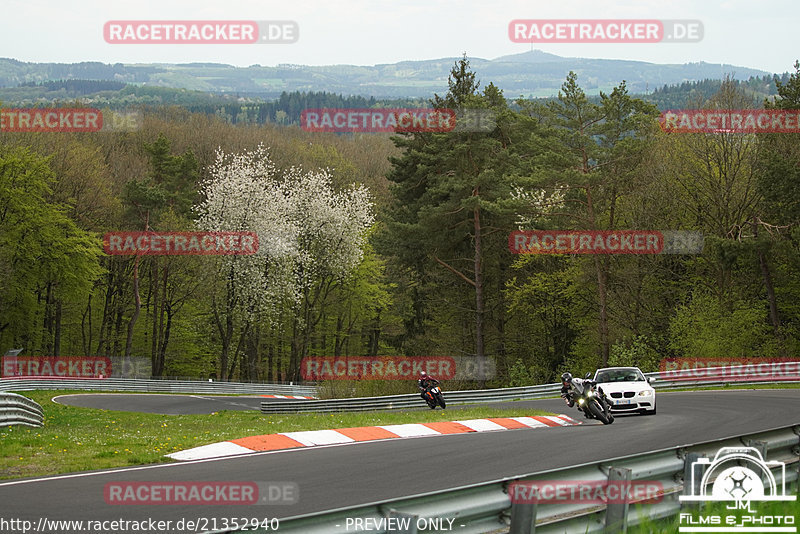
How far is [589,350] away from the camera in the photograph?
4916 centimetres

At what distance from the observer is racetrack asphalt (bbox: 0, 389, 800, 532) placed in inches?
340

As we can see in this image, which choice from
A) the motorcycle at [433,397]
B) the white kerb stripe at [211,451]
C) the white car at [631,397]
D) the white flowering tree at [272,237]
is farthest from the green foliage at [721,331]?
the white kerb stripe at [211,451]

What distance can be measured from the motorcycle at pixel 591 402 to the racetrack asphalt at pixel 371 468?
1.52 ft

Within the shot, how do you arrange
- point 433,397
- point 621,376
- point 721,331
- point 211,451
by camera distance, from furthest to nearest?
1. point 721,331
2. point 433,397
3. point 621,376
4. point 211,451

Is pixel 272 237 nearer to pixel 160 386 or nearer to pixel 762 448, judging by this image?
pixel 160 386

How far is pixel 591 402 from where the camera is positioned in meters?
19.0

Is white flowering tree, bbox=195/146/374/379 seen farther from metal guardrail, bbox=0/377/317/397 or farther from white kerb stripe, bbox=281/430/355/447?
white kerb stripe, bbox=281/430/355/447

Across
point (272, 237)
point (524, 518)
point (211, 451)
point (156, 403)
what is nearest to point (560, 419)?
point (211, 451)

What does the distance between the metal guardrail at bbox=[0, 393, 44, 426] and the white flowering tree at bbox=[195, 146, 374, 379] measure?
31624mm

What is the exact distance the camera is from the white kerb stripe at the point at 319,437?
15087 millimetres

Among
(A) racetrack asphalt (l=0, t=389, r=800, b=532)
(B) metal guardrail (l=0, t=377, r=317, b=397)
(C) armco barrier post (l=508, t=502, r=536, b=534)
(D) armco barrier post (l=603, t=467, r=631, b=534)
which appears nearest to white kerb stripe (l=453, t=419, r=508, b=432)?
(A) racetrack asphalt (l=0, t=389, r=800, b=532)

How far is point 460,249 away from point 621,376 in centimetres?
2852

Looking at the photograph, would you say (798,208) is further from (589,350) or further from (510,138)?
(510,138)

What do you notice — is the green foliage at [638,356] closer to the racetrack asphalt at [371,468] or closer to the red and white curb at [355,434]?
the red and white curb at [355,434]
